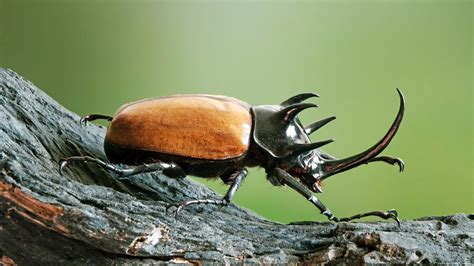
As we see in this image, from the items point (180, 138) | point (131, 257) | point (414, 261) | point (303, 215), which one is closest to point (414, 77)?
point (303, 215)

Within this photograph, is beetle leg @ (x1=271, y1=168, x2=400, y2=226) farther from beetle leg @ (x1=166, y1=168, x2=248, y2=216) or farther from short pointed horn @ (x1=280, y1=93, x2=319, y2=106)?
short pointed horn @ (x1=280, y1=93, x2=319, y2=106)

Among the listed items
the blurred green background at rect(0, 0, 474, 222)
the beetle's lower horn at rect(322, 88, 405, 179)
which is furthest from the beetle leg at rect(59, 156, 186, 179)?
the blurred green background at rect(0, 0, 474, 222)

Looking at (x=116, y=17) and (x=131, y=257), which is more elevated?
(x=116, y=17)

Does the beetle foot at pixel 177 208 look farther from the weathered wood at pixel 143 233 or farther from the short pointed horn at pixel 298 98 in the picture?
the short pointed horn at pixel 298 98

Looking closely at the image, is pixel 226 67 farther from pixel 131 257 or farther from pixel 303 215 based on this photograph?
pixel 131 257

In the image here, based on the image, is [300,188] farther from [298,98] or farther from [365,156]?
[298,98]

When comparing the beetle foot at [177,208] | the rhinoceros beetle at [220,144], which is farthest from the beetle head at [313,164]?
the beetle foot at [177,208]

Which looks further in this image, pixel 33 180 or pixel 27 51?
pixel 27 51

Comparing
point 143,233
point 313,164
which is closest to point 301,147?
point 313,164
